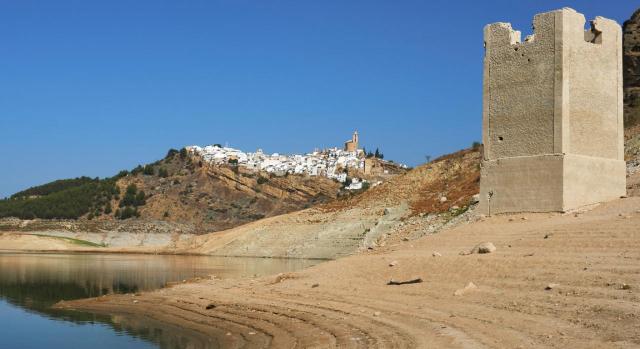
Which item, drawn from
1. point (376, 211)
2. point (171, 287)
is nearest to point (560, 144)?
point (171, 287)

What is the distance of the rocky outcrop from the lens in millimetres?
42500

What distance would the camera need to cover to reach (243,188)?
101m

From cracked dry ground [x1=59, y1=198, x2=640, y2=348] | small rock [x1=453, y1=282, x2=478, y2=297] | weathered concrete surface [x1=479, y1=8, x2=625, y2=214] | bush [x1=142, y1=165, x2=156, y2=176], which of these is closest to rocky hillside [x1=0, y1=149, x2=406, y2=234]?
bush [x1=142, y1=165, x2=156, y2=176]

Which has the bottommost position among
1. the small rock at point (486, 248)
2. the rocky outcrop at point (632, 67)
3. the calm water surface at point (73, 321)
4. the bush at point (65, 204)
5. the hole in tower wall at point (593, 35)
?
the calm water surface at point (73, 321)

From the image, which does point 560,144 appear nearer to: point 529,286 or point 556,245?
point 556,245

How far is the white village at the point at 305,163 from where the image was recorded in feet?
372

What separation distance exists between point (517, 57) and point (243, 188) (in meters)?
82.6

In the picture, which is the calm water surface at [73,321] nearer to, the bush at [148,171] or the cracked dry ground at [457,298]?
the cracked dry ground at [457,298]

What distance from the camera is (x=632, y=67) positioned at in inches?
1742

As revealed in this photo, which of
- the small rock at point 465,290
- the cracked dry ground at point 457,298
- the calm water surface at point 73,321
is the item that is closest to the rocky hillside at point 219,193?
the calm water surface at point 73,321

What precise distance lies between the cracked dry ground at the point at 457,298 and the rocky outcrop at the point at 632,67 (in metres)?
25.6

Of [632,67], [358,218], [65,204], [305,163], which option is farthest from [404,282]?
[305,163]

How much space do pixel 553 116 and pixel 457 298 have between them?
27.1ft

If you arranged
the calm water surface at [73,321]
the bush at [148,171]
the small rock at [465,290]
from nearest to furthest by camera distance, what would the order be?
the small rock at [465,290] < the calm water surface at [73,321] < the bush at [148,171]
